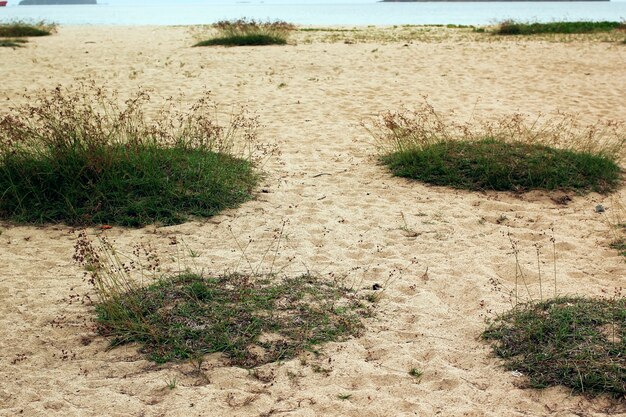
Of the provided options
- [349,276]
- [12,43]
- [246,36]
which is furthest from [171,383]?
[12,43]

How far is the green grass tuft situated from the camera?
18.5 metres

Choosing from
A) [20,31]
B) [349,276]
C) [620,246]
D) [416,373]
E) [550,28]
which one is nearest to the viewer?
[416,373]

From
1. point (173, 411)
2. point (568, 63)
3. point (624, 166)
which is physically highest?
point (568, 63)

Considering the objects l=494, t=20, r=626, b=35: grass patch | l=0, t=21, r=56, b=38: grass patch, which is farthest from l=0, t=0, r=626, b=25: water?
l=0, t=21, r=56, b=38: grass patch

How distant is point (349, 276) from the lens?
15.7 feet

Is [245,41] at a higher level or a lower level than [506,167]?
higher

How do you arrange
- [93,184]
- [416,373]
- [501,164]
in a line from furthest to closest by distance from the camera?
[501,164] → [93,184] → [416,373]

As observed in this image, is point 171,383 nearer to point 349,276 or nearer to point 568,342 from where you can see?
point 349,276

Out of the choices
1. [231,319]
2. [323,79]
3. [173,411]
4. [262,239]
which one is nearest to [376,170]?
[262,239]

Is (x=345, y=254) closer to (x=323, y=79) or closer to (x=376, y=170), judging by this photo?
(x=376, y=170)

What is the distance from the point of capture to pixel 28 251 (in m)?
5.28

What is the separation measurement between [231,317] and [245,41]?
15.6m

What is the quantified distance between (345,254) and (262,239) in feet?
2.53

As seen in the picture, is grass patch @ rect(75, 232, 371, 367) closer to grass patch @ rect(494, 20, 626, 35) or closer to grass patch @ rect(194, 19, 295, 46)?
grass patch @ rect(194, 19, 295, 46)
